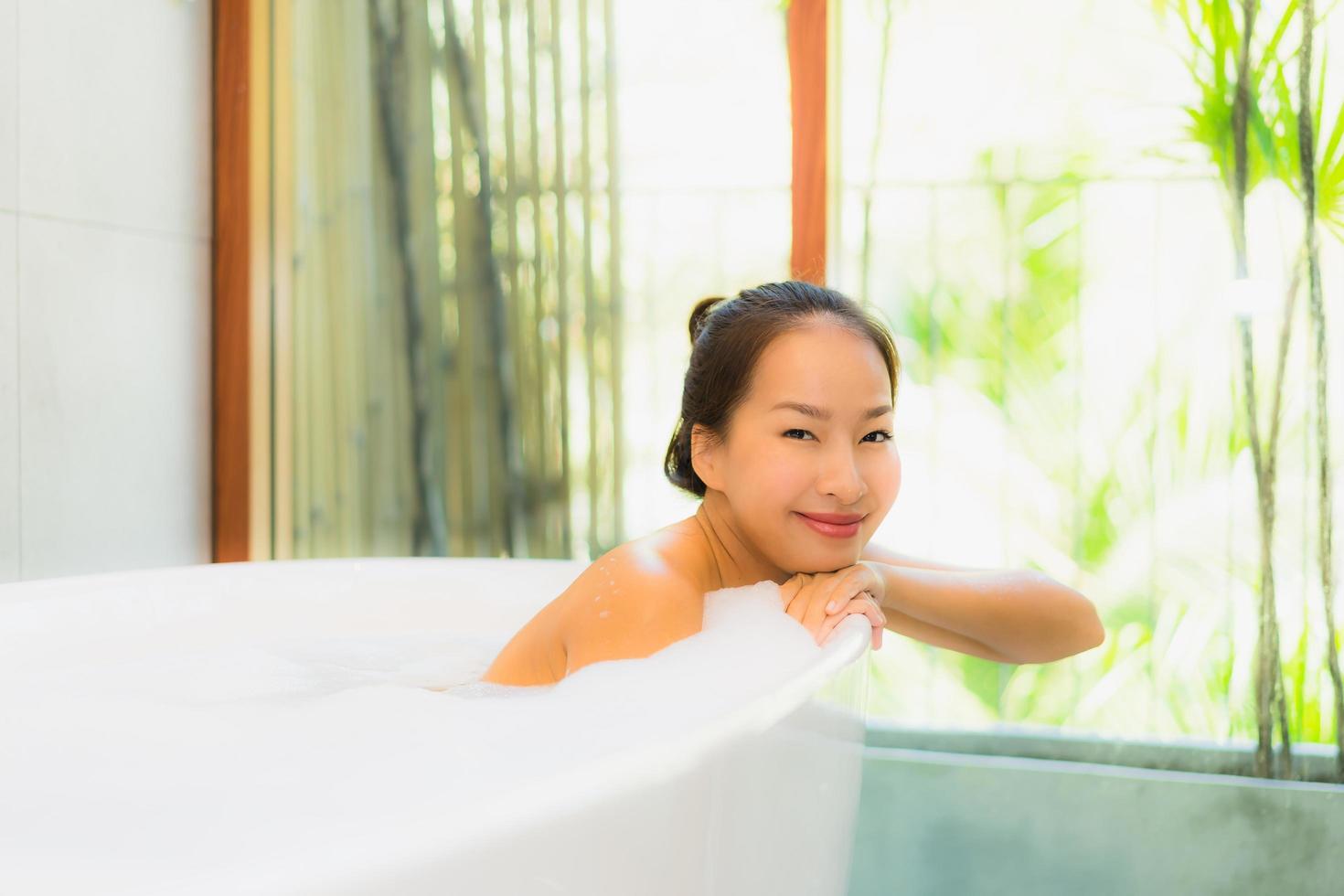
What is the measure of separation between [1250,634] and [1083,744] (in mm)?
327

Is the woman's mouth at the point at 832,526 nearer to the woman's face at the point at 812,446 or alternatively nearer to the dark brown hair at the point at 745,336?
the woman's face at the point at 812,446

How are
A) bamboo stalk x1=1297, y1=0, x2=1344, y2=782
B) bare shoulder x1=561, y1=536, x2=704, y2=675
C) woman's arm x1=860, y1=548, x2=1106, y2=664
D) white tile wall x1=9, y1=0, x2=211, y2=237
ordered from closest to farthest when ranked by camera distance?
bare shoulder x1=561, y1=536, x2=704, y2=675 → woman's arm x1=860, y1=548, x2=1106, y2=664 → bamboo stalk x1=1297, y1=0, x2=1344, y2=782 → white tile wall x1=9, y1=0, x2=211, y2=237

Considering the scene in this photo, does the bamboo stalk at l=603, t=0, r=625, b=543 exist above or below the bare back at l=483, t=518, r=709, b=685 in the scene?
above

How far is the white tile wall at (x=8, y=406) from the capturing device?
1943 mm

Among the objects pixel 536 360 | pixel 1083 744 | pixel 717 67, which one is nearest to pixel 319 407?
pixel 536 360

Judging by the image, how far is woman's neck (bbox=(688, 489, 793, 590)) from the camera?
121cm

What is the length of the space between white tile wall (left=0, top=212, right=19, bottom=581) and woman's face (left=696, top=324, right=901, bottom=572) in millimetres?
1410

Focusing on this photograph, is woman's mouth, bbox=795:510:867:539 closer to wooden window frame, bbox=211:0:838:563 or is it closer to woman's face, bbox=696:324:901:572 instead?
woman's face, bbox=696:324:901:572

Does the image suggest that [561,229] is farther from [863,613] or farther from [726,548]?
[863,613]

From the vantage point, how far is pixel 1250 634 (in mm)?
1934

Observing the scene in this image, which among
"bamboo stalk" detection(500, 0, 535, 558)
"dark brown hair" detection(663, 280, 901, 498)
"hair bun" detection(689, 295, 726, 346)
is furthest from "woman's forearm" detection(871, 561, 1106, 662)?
"bamboo stalk" detection(500, 0, 535, 558)

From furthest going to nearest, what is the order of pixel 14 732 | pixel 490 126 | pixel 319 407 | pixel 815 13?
pixel 319 407 < pixel 490 126 < pixel 815 13 < pixel 14 732

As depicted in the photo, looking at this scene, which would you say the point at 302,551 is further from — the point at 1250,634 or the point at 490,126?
the point at 1250,634

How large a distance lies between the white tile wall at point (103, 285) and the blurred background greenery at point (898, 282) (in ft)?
0.62
